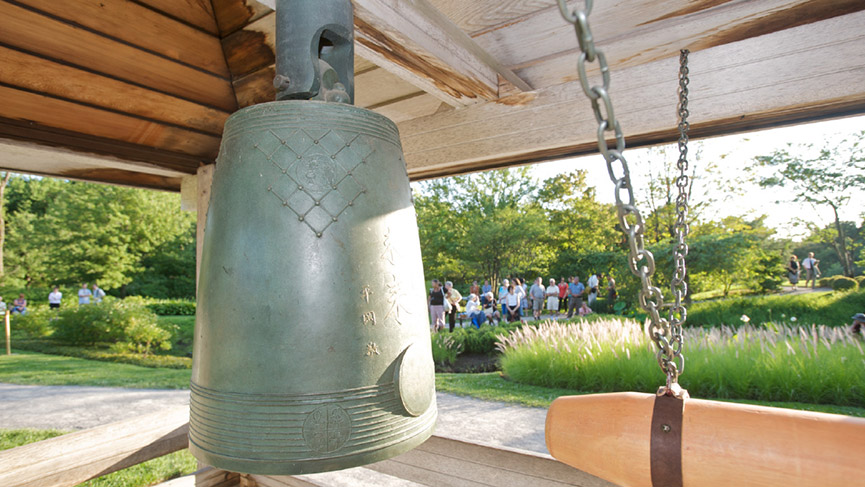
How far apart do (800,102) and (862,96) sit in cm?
17

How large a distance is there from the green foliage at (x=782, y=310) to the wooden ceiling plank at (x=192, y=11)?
35.7 ft

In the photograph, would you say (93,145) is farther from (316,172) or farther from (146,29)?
(316,172)

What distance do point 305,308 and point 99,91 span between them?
1864 millimetres

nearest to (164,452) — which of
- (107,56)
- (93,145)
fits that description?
(93,145)

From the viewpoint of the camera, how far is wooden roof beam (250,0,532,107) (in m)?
1.60

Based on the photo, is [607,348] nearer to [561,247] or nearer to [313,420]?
[313,420]

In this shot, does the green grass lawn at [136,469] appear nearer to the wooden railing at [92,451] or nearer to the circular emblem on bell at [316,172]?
the wooden railing at [92,451]

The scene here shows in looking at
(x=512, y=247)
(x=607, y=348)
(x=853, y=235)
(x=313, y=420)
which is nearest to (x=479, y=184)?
Result: (x=512, y=247)

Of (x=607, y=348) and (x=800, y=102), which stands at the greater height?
(x=800, y=102)

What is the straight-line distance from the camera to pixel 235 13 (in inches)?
93.7

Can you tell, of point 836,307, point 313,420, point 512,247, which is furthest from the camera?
point 512,247

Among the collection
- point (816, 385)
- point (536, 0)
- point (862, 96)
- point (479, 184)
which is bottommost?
point (816, 385)

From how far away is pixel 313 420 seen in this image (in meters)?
1.06

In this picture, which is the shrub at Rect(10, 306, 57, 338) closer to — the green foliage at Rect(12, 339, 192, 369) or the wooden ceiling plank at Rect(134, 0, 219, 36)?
the green foliage at Rect(12, 339, 192, 369)
